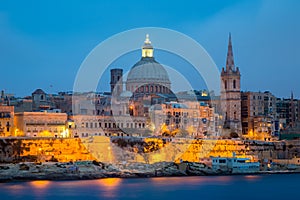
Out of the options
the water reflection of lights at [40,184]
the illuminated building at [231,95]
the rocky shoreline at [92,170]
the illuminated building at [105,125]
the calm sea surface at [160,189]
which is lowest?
the calm sea surface at [160,189]

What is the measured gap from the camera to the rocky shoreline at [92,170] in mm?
40312

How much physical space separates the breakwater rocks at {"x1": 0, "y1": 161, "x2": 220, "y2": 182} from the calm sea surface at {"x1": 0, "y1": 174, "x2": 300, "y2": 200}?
4.50 feet

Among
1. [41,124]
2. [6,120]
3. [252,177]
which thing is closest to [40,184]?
[252,177]

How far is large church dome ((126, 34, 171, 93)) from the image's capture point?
215ft

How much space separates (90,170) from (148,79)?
2458cm

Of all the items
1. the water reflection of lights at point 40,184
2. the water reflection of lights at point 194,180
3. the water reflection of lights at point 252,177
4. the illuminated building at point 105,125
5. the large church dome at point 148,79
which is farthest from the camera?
the large church dome at point 148,79

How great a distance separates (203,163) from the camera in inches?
1827

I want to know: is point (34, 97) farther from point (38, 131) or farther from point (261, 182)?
point (261, 182)

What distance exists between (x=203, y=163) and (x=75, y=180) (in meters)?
9.73

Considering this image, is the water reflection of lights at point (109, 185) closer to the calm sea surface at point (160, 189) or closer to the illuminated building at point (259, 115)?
the calm sea surface at point (160, 189)

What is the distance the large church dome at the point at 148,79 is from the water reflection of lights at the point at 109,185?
2537 centimetres

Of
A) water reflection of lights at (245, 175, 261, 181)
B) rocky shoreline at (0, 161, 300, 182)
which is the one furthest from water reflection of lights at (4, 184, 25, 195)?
water reflection of lights at (245, 175, 261, 181)

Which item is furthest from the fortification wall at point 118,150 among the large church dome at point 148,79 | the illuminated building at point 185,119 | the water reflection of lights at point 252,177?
the large church dome at point 148,79

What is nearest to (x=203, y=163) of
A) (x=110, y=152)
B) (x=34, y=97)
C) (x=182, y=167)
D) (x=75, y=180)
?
(x=182, y=167)
